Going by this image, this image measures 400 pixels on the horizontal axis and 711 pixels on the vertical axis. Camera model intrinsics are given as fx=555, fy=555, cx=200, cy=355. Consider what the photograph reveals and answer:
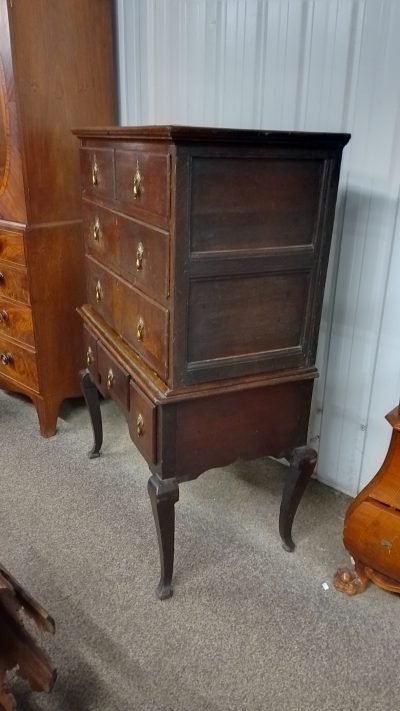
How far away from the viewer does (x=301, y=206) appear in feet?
4.72

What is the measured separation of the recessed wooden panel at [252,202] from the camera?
1308mm

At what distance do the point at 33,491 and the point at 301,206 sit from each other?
1508 millimetres

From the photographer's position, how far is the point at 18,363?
2555mm

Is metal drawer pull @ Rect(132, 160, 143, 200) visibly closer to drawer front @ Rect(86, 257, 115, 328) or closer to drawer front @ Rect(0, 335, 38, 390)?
drawer front @ Rect(86, 257, 115, 328)

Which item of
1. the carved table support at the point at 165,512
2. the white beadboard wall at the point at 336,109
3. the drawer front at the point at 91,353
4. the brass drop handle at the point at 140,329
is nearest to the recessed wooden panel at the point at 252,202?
the brass drop handle at the point at 140,329

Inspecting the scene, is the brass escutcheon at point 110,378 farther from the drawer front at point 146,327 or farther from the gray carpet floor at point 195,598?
the gray carpet floor at point 195,598

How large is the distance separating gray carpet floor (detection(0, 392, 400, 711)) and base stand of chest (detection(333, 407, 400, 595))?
13 centimetres

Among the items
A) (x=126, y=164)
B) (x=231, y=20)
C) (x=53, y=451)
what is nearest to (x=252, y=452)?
(x=126, y=164)

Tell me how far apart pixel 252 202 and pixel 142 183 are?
0.29m

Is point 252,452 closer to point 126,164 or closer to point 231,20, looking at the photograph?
point 126,164

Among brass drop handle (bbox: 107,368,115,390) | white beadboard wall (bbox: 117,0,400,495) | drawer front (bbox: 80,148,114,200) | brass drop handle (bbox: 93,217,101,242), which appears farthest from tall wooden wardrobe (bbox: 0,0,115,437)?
brass drop handle (bbox: 107,368,115,390)

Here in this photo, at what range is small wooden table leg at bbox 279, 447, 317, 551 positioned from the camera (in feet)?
5.71

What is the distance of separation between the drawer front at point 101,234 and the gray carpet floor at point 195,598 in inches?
Answer: 36.8

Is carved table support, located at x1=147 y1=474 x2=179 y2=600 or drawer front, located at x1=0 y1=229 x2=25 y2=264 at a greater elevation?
drawer front, located at x1=0 y1=229 x2=25 y2=264
